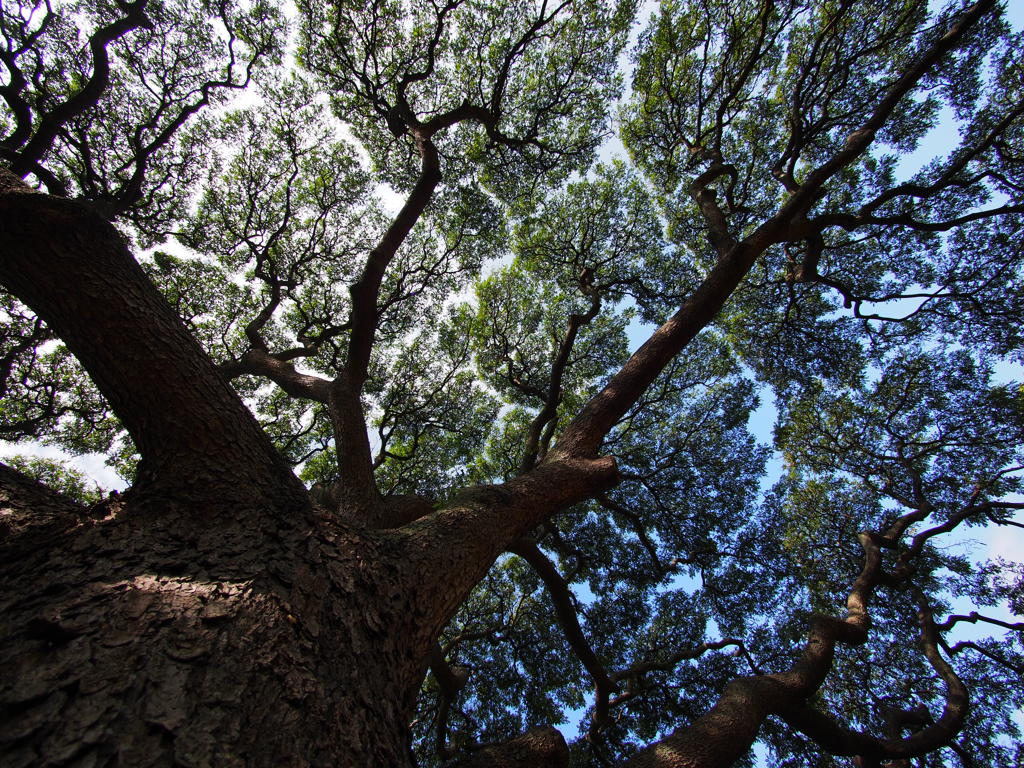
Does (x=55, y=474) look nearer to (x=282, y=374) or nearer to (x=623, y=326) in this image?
(x=282, y=374)

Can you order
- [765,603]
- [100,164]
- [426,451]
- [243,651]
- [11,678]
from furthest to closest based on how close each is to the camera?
1. [426,451]
2. [765,603]
3. [100,164]
4. [243,651]
5. [11,678]

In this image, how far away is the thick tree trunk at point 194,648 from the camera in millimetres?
1012

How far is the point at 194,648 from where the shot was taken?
127cm

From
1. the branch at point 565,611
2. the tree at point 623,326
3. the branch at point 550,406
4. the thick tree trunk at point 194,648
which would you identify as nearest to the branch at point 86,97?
the tree at point 623,326

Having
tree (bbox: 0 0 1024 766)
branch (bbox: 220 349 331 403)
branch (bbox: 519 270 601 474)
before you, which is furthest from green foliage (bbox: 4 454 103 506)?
branch (bbox: 519 270 601 474)

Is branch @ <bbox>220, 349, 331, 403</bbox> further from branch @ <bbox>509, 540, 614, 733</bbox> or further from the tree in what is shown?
branch @ <bbox>509, 540, 614, 733</bbox>

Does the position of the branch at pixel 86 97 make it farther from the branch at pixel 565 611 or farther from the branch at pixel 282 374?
the branch at pixel 565 611

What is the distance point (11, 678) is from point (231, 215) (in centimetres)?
882

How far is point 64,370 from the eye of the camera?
25.4ft

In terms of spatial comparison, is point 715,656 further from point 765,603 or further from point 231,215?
point 231,215

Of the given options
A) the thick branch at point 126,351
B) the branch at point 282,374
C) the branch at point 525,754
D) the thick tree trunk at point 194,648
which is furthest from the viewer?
the branch at point 282,374

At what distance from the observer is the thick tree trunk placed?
3.32 ft

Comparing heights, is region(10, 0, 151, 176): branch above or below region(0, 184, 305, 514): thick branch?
above

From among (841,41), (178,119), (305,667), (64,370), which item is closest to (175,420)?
(305,667)
